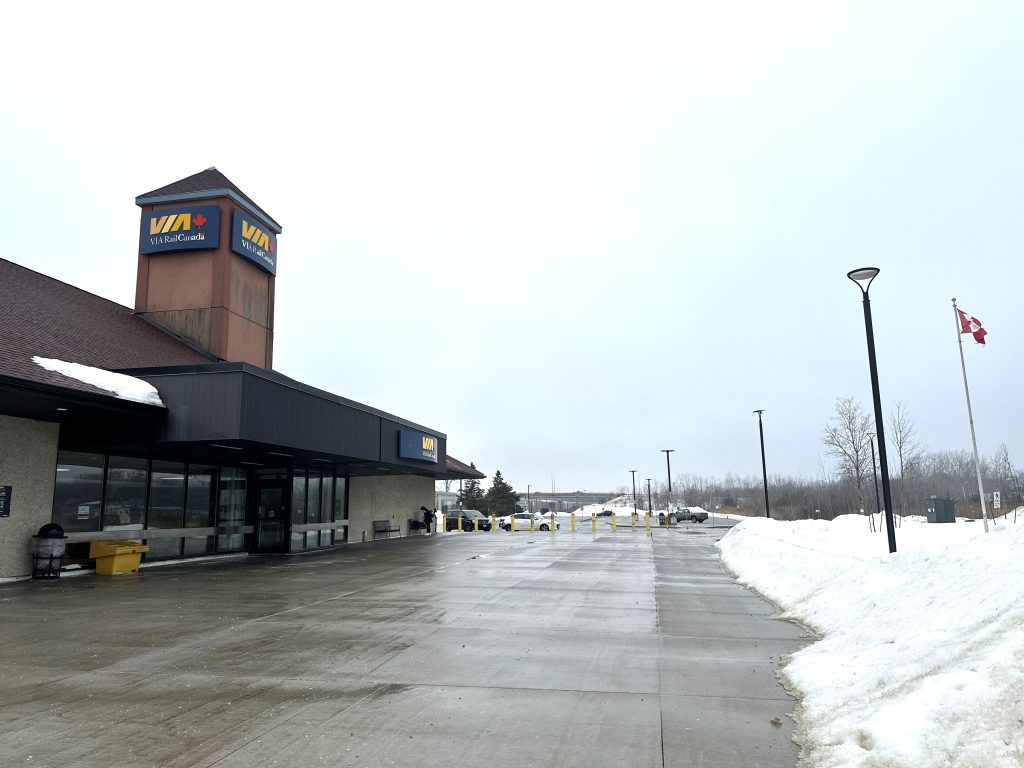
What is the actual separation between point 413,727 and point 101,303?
76.7 feet

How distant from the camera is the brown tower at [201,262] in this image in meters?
25.9

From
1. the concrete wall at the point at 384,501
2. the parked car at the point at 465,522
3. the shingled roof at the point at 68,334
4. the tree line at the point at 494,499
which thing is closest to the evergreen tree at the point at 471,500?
the tree line at the point at 494,499

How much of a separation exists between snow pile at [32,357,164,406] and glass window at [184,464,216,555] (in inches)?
234

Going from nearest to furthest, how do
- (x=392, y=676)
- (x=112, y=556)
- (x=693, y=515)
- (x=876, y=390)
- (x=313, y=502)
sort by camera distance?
(x=392, y=676), (x=876, y=390), (x=112, y=556), (x=313, y=502), (x=693, y=515)

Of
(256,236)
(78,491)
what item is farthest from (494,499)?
(78,491)

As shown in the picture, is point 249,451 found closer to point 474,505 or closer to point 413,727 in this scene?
point 413,727

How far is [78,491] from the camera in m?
17.9

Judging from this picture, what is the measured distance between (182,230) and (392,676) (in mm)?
23629

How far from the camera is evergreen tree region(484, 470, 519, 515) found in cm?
8080

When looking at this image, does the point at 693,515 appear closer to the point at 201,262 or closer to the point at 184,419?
the point at 201,262

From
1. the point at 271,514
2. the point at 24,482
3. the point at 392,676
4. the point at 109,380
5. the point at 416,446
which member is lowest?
the point at 392,676

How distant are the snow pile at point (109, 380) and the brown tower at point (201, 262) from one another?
356 inches

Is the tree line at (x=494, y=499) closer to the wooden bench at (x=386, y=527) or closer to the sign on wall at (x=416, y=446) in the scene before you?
the wooden bench at (x=386, y=527)

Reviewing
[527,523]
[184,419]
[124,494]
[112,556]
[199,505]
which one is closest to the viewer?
[184,419]
